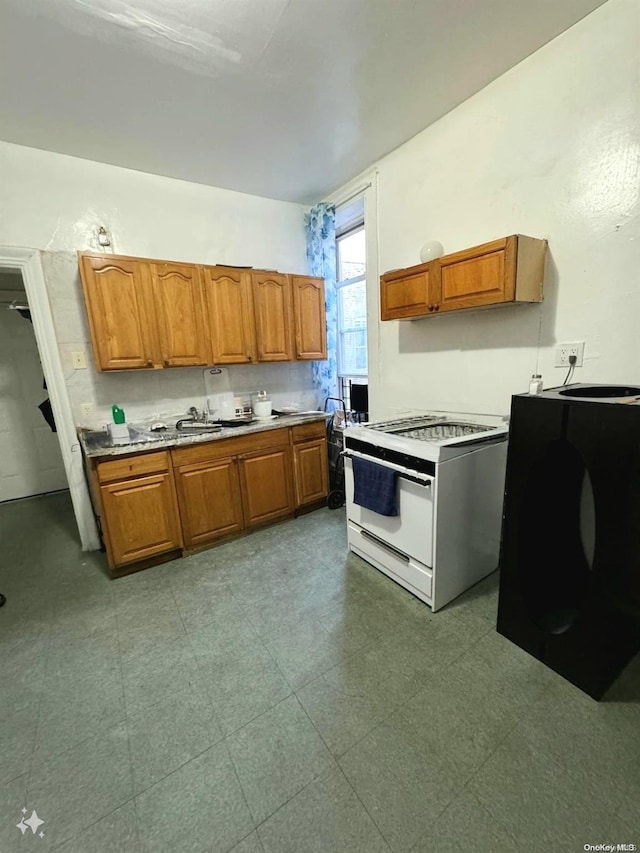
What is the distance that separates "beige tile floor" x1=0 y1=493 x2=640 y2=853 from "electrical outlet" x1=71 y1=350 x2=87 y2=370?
1.55 metres

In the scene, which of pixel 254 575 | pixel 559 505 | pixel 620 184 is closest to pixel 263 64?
pixel 620 184

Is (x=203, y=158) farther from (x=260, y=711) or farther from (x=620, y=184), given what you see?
(x=260, y=711)

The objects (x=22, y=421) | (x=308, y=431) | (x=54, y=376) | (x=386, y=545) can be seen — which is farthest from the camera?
(x=22, y=421)

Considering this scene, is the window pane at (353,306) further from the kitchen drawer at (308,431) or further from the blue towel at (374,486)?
Answer: the blue towel at (374,486)

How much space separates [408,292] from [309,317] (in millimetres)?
1129

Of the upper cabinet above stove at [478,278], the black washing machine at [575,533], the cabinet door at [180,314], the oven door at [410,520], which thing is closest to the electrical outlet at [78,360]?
the cabinet door at [180,314]

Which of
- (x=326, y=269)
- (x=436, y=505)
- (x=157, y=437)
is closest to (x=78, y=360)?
(x=157, y=437)

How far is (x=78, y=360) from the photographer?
2580mm

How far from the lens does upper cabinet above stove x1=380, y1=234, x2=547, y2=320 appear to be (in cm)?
180

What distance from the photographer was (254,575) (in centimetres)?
229

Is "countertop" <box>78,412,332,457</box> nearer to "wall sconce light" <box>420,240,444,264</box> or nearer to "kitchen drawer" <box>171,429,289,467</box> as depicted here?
"kitchen drawer" <box>171,429,289,467</box>

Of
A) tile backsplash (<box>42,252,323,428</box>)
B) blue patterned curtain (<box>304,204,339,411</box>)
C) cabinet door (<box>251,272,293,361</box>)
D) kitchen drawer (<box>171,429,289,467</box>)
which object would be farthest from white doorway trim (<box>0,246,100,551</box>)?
blue patterned curtain (<box>304,204,339,411</box>)

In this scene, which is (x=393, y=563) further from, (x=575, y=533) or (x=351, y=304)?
(x=351, y=304)

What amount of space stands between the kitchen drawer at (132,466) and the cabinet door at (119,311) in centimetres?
71
